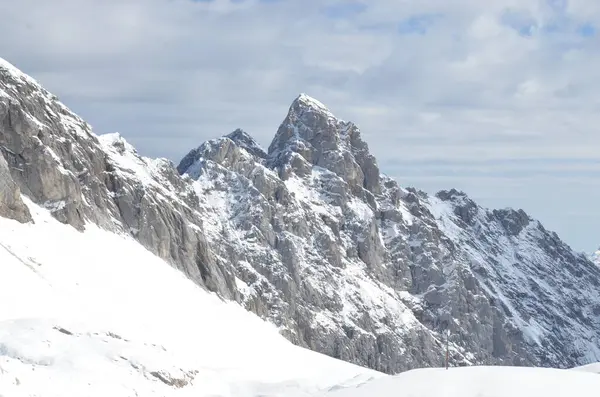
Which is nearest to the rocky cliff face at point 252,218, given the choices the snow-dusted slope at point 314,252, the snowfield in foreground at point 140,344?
the snow-dusted slope at point 314,252

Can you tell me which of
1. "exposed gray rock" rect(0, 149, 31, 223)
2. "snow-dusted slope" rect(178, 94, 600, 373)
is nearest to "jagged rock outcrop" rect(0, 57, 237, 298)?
"exposed gray rock" rect(0, 149, 31, 223)

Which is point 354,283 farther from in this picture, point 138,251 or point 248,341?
point 248,341

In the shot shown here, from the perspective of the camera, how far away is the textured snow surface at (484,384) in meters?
30.7

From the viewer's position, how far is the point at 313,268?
169 metres

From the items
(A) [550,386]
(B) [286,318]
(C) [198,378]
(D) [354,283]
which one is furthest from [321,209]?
(A) [550,386]

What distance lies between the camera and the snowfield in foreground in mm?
32844

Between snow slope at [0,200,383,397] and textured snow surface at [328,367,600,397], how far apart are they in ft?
31.4

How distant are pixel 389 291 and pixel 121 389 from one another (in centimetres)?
15551

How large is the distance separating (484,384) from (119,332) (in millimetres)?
23333

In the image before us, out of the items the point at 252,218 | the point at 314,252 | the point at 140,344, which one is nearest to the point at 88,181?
the point at 140,344

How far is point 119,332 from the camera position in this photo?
157ft

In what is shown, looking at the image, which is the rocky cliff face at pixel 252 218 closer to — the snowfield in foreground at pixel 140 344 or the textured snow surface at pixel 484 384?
the snowfield in foreground at pixel 140 344

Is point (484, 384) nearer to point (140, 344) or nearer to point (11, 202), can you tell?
point (140, 344)

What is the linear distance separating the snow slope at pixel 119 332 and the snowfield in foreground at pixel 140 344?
10cm
